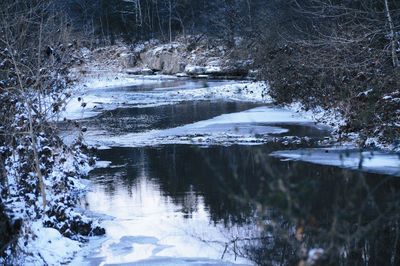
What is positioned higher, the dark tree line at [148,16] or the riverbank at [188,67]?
the dark tree line at [148,16]

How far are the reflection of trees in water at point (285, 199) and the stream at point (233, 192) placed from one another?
0.02m

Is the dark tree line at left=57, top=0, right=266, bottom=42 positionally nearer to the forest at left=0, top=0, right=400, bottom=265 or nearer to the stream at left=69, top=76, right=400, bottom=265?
the forest at left=0, top=0, right=400, bottom=265

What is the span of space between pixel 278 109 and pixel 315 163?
38.1 ft

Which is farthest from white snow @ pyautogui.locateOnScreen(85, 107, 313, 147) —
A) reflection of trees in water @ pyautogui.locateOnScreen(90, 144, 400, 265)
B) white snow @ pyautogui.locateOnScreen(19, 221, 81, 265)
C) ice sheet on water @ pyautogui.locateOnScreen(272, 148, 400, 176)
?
white snow @ pyautogui.locateOnScreen(19, 221, 81, 265)


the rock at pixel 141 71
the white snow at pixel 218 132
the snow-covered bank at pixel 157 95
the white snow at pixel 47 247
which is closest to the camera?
the white snow at pixel 47 247

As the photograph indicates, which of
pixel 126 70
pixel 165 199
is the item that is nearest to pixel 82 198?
pixel 165 199

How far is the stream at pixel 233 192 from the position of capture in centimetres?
382

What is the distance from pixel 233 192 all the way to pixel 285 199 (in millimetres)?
1458

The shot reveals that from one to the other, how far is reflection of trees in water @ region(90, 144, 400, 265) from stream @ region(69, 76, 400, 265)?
0.02 metres

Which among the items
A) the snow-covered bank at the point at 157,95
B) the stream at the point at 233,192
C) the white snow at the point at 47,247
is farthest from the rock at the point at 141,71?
the white snow at the point at 47,247

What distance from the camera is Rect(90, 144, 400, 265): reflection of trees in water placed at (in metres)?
3.40

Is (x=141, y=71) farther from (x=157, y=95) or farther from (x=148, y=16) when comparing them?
(x=157, y=95)

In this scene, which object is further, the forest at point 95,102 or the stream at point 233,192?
the forest at point 95,102

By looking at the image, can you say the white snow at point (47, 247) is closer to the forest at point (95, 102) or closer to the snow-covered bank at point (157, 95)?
the forest at point (95, 102)
